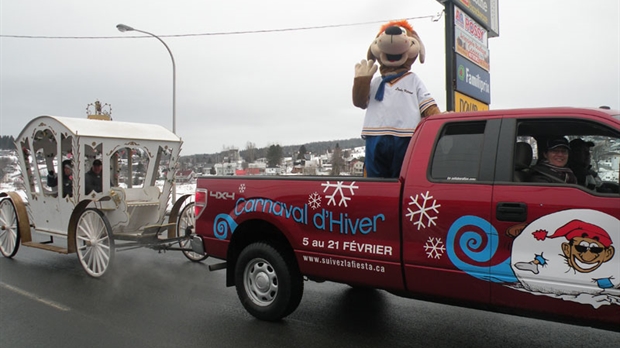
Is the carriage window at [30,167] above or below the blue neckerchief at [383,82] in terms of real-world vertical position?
below

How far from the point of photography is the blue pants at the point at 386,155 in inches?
210

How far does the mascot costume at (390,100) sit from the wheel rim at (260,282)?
172cm

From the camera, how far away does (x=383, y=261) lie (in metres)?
3.70

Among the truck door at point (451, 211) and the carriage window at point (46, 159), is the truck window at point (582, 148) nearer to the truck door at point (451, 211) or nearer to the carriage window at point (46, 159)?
the truck door at point (451, 211)

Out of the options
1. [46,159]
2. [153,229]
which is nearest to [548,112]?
[153,229]

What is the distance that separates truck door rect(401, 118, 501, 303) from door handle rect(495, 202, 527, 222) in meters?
0.07

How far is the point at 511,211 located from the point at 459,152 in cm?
64

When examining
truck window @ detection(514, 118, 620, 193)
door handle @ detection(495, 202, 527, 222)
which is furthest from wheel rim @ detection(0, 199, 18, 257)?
truck window @ detection(514, 118, 620, 193)

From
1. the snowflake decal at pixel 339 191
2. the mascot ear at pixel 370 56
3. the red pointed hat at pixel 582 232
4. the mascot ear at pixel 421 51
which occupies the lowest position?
the red pointed hat at pixel 582 232

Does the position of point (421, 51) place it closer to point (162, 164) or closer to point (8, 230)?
point (162, 164)

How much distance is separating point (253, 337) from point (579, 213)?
2.83 m

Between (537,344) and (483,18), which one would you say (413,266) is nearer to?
(537,344)

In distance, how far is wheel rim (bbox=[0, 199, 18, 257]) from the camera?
800 cm

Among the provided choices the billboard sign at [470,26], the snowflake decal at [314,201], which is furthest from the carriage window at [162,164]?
the billboard sign at [470,26]
